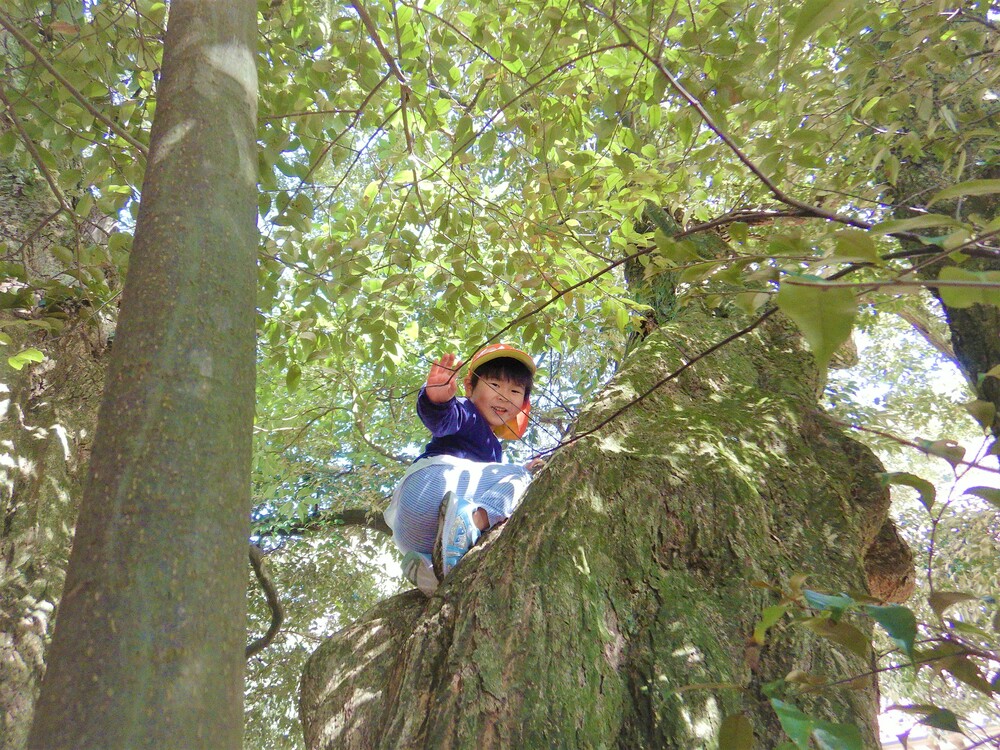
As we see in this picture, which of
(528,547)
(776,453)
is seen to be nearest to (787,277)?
(528,547)

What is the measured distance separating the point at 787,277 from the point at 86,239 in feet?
11.9

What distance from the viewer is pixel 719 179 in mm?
2852

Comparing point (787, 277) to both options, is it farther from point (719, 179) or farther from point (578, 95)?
point (578, 95)

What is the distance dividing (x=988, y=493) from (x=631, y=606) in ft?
3.15

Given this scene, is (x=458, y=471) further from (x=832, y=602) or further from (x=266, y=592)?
(x=266, y=592)

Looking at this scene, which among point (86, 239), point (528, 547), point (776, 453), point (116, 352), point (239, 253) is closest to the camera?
point (116, 352)

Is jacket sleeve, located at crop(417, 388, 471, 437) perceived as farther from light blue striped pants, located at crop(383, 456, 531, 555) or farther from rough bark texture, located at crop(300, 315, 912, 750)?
rough bark texture, located at crop(300, 315, 912, 750)

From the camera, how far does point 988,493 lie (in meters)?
0.97

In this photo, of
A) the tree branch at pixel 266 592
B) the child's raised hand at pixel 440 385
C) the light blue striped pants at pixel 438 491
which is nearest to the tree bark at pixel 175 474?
the child's raised hand at pixel 440 385

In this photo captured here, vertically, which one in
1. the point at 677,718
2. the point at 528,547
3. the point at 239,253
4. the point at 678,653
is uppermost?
the point at 239,253

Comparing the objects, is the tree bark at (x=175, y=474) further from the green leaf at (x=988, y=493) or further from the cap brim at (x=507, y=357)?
the cap brim at (x=507, y=357)

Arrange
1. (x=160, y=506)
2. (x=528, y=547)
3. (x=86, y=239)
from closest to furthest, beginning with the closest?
1. (x=160, y=506)
2. (x=528, y=547)
3. (x=86, y=239)

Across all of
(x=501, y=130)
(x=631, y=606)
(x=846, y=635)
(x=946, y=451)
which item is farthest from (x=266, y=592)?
(x=946, y=451)

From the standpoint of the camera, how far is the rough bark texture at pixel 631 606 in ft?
5.07
